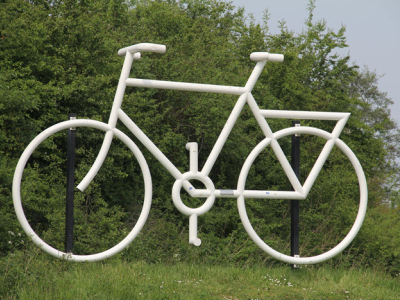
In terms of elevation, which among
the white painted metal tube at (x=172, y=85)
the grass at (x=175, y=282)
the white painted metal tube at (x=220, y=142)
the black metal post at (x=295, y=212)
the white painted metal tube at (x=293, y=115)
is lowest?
Answer: the grass at (x=175, y=282)

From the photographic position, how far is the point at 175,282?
19.3 feet

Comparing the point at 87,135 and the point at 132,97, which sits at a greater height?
the point at 132,97

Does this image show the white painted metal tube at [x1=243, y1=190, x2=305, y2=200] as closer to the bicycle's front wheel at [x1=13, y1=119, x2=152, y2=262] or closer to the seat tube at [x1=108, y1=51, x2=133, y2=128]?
the bicycle's front wheel at [x1=13, y1=119, x2=152, y2=262]

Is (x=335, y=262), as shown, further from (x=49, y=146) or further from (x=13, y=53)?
(x=13, y=53)

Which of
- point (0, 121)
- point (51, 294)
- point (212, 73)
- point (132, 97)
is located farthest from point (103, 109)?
point (51, 294)

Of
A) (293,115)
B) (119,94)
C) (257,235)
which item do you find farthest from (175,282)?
(293,115)

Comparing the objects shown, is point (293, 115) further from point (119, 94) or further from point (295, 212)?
point (119, 94)

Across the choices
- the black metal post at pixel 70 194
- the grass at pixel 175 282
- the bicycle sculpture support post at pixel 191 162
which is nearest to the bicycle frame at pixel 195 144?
the bicycle sculpture support post at pixel 191 162

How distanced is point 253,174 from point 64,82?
14.1 feet

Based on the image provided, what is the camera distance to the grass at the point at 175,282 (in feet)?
17.4

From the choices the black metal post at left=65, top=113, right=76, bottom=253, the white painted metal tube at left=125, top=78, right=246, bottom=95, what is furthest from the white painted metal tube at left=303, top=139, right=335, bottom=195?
the black metal post at left=65, top=113, right=76, bottom=253

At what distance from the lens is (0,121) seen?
26.6 ft

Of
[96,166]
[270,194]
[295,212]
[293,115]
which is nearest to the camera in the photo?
[96,166]

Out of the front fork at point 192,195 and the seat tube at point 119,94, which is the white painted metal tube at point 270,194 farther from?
the seat tube at point 119,94
